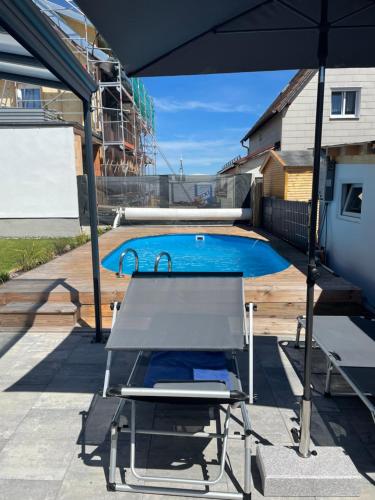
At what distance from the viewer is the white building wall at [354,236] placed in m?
5.44

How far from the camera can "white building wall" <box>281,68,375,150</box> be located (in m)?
13.3

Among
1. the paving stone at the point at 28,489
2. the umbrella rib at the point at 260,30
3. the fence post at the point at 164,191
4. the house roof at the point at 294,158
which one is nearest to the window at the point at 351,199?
the house roof at the point at 294,158

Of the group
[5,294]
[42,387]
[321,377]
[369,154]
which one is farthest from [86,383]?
[369,154]

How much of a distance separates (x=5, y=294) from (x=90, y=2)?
4.31m

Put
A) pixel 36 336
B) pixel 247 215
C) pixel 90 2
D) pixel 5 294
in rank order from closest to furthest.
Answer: pixel 90 2, pixel 36 336, pixel 5 294, pixel 247 215

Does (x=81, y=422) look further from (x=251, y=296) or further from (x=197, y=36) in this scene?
(x=197, y=36)

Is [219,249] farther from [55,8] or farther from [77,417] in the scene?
[55,8]

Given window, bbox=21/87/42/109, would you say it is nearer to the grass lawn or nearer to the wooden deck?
the grass lawn

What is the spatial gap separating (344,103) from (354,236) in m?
10.1

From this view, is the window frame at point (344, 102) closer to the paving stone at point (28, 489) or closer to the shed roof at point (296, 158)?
the shed roof at point (296, 158)

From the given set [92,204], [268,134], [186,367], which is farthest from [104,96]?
[186,367]

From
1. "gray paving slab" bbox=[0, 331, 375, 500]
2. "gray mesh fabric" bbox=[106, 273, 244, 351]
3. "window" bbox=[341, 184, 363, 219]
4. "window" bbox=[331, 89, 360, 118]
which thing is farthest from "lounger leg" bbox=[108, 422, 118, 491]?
"window" bbox=[331, 89, 360, 118]

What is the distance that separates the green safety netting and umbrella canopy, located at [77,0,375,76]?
18810mm

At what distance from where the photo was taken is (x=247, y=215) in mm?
14594
